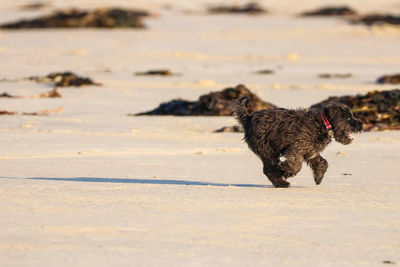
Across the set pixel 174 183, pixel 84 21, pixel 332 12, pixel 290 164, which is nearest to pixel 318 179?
pixel 290 164

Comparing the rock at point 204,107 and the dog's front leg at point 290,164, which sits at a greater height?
the dog's front leg at point 290,164

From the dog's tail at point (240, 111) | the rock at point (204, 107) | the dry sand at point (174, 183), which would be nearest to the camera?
the dry sand at point (174, 183)

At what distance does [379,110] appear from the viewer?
15.1 m

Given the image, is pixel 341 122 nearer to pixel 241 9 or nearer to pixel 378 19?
pixel 378 19

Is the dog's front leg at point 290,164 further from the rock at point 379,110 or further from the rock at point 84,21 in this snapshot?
the rock at point 84,21

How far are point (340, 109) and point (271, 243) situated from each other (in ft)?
10.7

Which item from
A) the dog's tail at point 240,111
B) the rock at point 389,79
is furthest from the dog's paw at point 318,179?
the rock at point 389,79

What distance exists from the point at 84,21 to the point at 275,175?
87.0ft

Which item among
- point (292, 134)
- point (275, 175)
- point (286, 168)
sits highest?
point (292, 134)

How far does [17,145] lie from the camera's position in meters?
12.2

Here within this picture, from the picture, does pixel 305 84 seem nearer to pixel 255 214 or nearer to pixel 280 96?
pixel 280 96

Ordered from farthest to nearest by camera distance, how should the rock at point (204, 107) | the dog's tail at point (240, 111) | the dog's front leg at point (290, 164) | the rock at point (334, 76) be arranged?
1. the rock at point (334, 76)
2. the rock at point (204, 107)
3. the dog's tail at point (240, 111)
4. the dog's front leg at point (290, 164)

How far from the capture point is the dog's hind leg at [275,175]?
29.7 feet

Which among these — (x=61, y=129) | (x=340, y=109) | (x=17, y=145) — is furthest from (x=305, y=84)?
(x=340, y=109)
